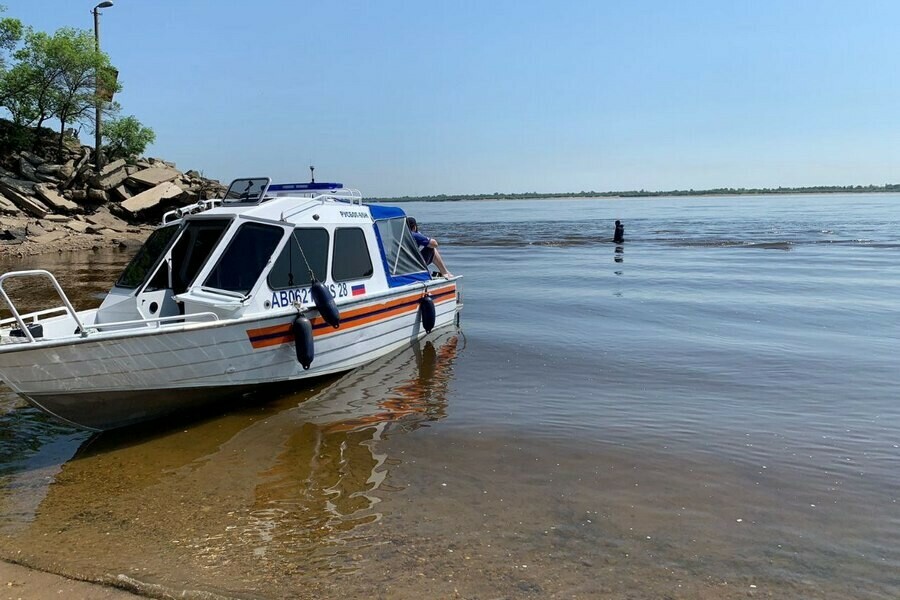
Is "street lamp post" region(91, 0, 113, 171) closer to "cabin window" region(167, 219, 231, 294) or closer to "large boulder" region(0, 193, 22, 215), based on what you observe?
"large boulder" region(0, 193, 22, 215)

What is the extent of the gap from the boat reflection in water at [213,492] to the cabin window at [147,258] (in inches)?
73.7

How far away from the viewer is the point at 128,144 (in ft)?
129

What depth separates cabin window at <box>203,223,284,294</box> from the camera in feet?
25.9

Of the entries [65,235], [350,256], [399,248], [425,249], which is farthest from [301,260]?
[65,235]

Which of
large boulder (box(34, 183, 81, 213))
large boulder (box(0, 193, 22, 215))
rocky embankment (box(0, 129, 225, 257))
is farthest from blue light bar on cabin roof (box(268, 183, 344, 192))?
large boulder (box(34, 183, 81, 213))

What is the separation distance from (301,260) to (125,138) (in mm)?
36034

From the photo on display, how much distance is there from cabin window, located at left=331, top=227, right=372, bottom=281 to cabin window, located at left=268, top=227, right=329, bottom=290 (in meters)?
0.23

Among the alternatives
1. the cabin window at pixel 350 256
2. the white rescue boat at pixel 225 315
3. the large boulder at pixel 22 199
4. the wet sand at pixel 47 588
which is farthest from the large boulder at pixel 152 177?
the wet sand at pixel 47 588

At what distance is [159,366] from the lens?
680cm

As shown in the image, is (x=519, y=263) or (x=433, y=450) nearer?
(x=433, y=450)

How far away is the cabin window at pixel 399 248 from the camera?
10297 mm

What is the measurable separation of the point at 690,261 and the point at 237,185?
69.1ft

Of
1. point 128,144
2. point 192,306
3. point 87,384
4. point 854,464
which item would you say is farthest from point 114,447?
point 128,144

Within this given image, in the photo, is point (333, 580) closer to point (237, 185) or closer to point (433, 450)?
point (433, 450)
